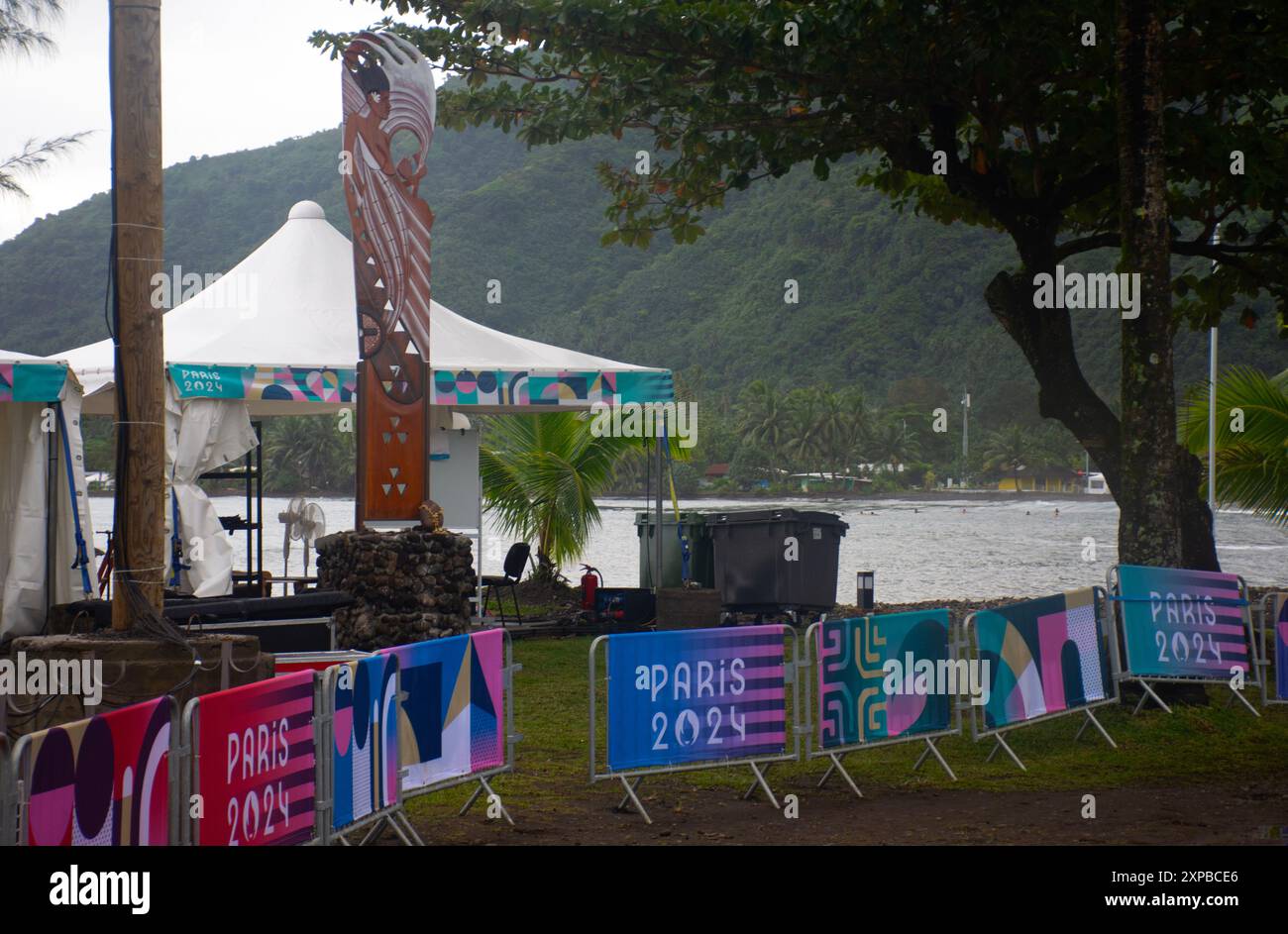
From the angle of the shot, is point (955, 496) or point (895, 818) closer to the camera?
point (895, 818)

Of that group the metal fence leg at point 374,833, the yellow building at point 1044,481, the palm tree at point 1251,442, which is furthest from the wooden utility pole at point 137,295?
the yellow building at point 1044,481

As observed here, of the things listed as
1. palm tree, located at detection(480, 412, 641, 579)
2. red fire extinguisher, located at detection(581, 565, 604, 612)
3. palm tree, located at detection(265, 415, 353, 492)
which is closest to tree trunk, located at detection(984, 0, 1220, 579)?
red fire extinguisher, located at detection(581, 565, 604, 612)

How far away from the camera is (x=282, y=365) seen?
543 inches

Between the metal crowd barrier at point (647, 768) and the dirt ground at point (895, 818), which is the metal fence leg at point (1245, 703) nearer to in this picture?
the dirt ground at point (895, 818)

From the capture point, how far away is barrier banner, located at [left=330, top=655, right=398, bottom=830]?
611 cm

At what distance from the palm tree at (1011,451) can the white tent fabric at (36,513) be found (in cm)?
12138

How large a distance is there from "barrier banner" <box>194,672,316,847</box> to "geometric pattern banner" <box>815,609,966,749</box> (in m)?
3.45

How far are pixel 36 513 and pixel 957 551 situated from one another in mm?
39841

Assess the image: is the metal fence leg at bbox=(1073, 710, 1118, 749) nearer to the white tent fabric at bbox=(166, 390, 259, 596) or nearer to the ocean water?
the ocean water

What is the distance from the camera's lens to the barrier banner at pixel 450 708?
22.6ft

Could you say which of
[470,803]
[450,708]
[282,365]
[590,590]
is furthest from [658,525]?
[450,708]

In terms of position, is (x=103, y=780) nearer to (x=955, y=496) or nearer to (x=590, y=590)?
(x=590, y=590)

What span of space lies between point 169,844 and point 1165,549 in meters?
8.52

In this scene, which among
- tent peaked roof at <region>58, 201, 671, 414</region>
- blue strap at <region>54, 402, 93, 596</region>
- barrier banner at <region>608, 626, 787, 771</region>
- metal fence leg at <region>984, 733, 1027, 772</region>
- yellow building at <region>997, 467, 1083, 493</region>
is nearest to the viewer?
barrier banner at <region>608, 626, 787, 771</region>
